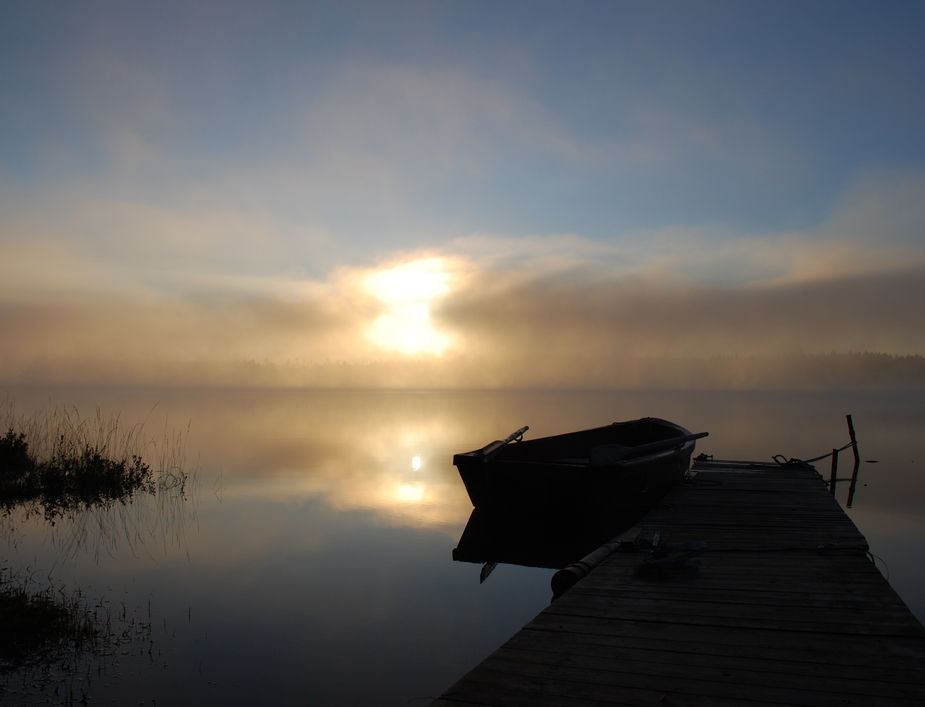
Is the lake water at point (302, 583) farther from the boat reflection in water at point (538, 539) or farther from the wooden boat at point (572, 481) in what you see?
the wooden boat at point (572, 481)

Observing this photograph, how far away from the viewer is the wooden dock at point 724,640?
9.68 ft

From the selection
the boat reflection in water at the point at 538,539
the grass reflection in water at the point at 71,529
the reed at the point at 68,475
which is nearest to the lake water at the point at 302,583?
the grass reflection in water at the point at 71,529

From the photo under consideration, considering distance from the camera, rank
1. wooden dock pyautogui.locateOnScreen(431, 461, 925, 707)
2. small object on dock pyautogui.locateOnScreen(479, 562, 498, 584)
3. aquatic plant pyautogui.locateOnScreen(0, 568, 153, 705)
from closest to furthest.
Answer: wooden dock pyautogui.locateOnScreen(431, 461, 925, 707), aquatic plant pyautogui.locateOnScreen(0, 568, 153, 705), small object on dock pyautogui.locateOnScreen(479, 562, 498, 584)

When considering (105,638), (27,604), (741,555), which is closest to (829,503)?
(741,555)

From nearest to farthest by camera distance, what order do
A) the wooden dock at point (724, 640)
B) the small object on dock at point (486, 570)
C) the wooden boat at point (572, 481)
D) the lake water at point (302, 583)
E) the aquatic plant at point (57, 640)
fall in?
the wooden dock at point (724, 640) → the aquatic plant at point (57, 640) → the lake water at point (302, 583) → the wooden boat at point (572, 481) → the small object on dock at point (486, 570)

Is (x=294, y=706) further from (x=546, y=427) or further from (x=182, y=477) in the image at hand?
(x=546, y=427)

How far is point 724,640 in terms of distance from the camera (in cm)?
362

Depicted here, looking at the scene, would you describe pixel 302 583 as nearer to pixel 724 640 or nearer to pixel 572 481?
pixel 572 481

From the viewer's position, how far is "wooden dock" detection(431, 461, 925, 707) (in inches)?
116

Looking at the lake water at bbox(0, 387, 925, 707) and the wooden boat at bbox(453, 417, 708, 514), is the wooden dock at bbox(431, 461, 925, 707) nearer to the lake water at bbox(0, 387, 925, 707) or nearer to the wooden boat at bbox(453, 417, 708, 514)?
the wooden boat at bbox(453, 417, 708, 514)

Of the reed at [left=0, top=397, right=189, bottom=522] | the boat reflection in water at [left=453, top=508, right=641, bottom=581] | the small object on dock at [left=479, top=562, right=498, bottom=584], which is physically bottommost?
the small object on dock at [left=479, top=562, right=498, bottom=584]

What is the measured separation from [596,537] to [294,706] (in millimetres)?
5280

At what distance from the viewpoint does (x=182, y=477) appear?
16125mm

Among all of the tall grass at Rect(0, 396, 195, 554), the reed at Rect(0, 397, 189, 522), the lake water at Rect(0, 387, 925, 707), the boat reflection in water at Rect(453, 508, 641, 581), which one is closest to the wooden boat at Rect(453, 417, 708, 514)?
the boat reflection in water at Rect(453, 508, 641, 581)
